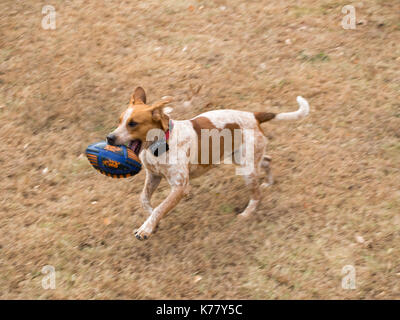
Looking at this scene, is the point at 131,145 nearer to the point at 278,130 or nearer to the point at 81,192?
the point at 81,192

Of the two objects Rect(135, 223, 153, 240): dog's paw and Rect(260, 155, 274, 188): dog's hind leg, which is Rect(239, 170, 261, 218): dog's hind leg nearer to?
Rect(260, 155, 274, 188): dog's hind leg

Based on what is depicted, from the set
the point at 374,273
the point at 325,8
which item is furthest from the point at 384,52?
the point at 374,273

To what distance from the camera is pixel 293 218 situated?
18.5 feet

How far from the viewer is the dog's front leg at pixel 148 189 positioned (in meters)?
5.49

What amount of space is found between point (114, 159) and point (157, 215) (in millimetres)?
768

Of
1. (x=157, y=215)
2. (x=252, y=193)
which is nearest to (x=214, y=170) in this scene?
(x=252, y=193)

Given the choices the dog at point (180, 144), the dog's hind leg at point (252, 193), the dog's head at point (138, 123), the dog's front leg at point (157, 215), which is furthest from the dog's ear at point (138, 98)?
the dog's hind leg at point (252, 193)

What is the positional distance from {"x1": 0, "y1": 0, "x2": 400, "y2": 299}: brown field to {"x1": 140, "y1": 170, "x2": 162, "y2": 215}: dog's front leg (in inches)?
10.7

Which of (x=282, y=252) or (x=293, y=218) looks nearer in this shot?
(x=282, y=252)

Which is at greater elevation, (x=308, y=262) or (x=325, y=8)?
(x=325, y=8)

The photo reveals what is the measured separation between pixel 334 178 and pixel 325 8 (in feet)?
13.9

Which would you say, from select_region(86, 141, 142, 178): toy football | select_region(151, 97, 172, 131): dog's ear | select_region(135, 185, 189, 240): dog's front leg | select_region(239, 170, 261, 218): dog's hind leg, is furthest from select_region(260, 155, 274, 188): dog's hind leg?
select_region(86, 141, 142, 178): toy football

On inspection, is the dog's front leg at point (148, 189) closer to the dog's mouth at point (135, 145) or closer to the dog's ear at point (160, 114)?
the dog's mouth at point (135, 145)

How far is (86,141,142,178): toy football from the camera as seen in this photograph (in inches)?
189
